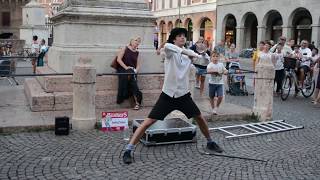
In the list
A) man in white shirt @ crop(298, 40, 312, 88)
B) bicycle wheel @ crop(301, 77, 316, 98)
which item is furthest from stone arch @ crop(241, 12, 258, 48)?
bicycle wheel @ crop(301, 77, 316, 98)

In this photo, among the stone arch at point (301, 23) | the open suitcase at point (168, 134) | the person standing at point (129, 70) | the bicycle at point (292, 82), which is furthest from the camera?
the stone arch at point (301, 23)

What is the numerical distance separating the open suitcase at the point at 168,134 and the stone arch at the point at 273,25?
35.6 metres

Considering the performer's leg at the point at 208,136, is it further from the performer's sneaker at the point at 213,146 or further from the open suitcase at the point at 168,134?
the open suitcase at the point at 168,134

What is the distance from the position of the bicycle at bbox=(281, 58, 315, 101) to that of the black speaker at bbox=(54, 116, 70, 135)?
26.0 ft

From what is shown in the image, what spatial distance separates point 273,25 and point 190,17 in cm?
1646

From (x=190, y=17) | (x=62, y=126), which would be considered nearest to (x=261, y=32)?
(x=190, y=17)

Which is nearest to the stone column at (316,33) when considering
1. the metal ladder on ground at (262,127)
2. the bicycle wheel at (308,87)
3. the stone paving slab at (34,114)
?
the bicycle wheel at (308,87)

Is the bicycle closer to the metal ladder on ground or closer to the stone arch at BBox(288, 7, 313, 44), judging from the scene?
the metal ladder on ground

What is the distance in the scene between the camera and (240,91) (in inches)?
584

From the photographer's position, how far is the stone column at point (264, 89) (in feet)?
31.9

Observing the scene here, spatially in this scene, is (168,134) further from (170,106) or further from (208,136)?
(170,106)

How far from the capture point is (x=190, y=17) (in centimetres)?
5797

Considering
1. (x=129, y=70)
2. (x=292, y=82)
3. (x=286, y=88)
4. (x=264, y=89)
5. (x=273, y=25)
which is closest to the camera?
(x=264, y=89)

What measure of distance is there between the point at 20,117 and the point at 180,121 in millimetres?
3091
